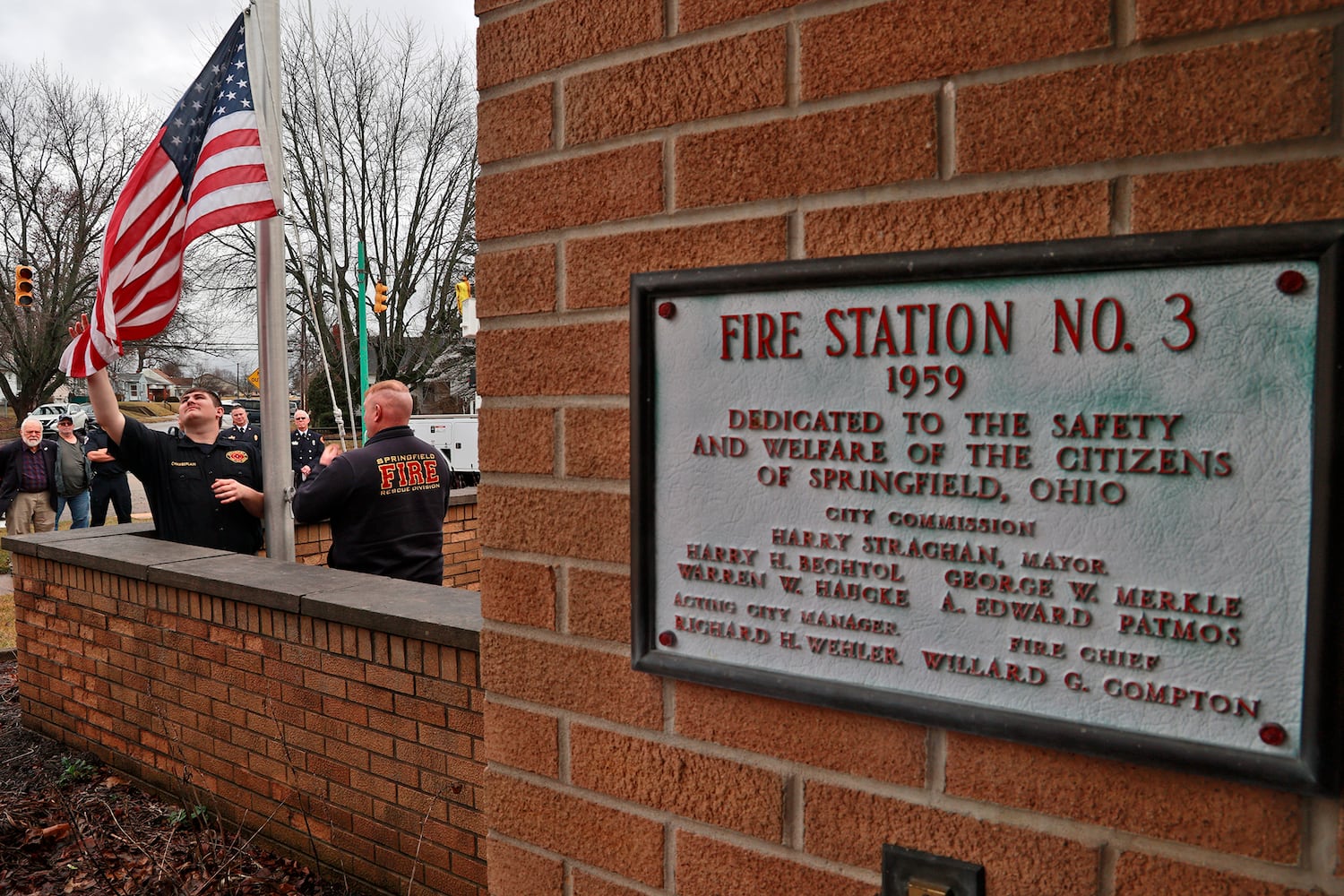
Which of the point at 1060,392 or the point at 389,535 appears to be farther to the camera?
the point at 389,535

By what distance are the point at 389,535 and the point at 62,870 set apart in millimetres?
1855

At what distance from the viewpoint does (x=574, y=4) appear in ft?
5.31

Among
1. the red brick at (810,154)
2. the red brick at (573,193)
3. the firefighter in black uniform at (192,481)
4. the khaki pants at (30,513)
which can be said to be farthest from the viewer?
the khaki pants at (30,513)

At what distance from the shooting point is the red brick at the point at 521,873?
173cm

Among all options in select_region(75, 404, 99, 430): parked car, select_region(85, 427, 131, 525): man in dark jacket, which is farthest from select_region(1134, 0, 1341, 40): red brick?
select_region(85, 427, 131, 525): man in dark jacket

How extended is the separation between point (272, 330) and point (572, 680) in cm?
424

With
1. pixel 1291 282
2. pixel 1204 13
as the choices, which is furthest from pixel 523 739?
pixel 1204 13

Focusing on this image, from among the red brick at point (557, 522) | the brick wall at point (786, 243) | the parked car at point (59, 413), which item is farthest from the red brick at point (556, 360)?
the parked car at point (59, 413)

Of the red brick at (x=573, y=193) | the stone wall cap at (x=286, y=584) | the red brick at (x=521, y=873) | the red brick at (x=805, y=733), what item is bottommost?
the red brick at (x=521, y=873)

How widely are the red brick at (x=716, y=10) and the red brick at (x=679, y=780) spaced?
1.13 m

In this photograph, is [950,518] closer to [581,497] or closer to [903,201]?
[903,201]

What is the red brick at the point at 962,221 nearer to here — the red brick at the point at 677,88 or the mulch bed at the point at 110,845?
the red brick at the point at 677,88

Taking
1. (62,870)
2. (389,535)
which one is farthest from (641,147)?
(62,870)

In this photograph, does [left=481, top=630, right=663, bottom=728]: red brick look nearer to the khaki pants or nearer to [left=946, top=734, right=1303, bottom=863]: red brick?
[left=946, top=734, right=1303, bottom=863]: red brick
